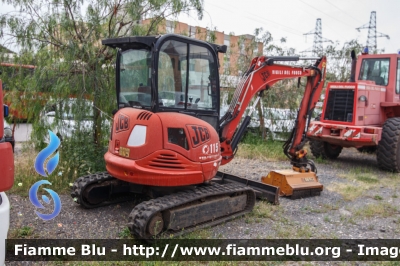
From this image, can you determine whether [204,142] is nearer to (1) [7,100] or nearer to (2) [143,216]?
(2) [143,216]

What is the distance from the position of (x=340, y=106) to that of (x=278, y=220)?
4.96m

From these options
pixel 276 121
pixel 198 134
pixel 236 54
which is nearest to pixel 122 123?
pixel 198 134

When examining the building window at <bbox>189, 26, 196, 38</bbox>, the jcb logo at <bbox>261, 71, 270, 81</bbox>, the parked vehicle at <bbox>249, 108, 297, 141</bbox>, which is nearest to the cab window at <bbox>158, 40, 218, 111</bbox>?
the jcb logo at <bbox>261, 71, 270, 81</bbox>

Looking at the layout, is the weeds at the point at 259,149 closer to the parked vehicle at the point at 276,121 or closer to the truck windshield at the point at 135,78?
the parked vehicle at the point at 276,121

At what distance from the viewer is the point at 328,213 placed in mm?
5969

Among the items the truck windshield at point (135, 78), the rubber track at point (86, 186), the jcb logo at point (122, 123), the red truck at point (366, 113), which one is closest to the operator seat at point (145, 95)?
the truck windshield at point (135, 78)

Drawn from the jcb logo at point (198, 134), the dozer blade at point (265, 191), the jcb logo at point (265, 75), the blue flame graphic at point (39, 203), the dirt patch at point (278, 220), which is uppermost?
the jcb logo at point (265, 75)

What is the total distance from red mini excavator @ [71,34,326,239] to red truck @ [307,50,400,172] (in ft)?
14.1

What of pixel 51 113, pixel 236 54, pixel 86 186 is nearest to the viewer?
pixel 86 186

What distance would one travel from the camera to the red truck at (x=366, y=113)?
28.6 feet

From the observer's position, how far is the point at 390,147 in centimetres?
864

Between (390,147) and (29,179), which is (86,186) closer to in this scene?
(29,179)

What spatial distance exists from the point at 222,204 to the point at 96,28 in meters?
3.92

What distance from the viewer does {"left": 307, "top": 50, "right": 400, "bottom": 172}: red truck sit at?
873cm
